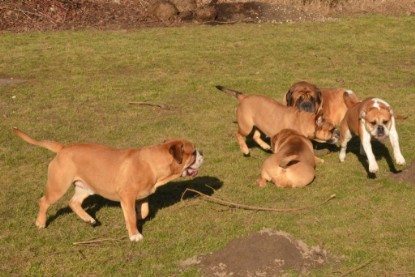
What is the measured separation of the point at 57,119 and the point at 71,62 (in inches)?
247

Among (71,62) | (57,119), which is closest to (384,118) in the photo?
(57,119)

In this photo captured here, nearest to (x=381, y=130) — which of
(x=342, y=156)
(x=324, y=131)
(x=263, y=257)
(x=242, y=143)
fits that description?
(x=324, y=131)

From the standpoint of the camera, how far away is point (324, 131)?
10539mm

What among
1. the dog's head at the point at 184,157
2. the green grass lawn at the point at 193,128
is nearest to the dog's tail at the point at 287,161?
the green grass lawn at the point at 193,128

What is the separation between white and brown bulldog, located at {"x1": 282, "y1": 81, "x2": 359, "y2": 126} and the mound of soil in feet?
16.1

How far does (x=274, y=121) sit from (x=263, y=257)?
4587 millimetres

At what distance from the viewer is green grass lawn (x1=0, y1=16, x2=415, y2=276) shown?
24.3 feet

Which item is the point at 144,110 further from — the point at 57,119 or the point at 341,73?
the point at 341,73

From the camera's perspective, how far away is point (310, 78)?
1753 cm

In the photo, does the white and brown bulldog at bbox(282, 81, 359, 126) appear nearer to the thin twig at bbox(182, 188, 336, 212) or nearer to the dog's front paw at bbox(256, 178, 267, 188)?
the dog's front paw at bbox(256, 178, 267, 188)

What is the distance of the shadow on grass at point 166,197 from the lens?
8703 mm

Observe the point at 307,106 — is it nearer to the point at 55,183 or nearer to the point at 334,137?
the point at 334,137

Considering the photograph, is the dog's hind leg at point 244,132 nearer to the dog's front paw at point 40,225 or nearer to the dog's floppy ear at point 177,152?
the dog's floppy ear at point 177,152

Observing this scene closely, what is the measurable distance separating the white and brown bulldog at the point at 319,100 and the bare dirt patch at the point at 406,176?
231cm
